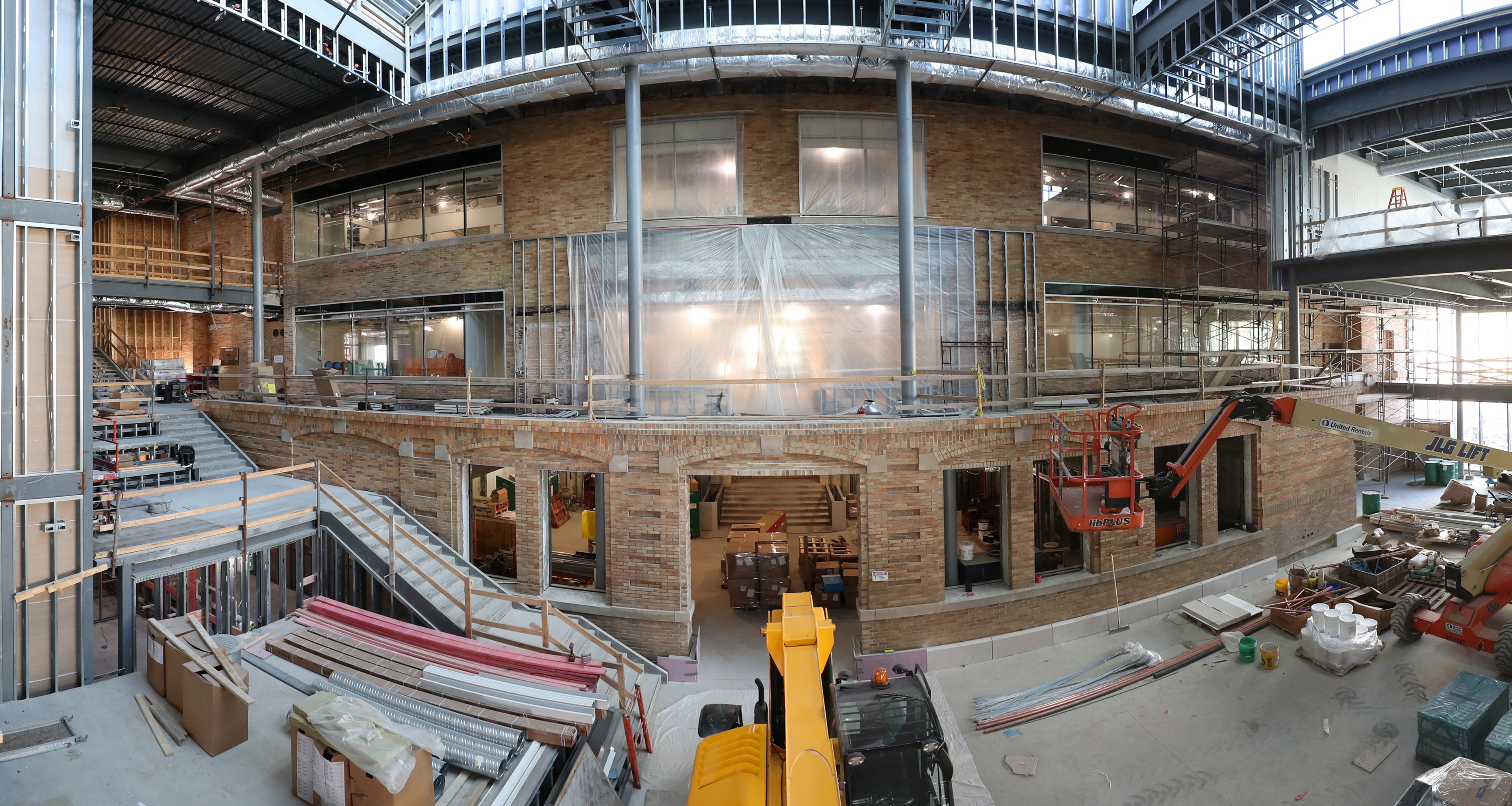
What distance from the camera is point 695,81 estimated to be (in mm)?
14062

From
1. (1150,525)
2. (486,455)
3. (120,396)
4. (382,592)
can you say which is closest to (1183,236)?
(1150,525)

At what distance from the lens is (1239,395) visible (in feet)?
37.4

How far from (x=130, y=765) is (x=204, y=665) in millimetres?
918

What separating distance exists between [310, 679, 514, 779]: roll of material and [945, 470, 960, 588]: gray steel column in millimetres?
8488

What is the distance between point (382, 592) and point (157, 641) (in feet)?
13.8

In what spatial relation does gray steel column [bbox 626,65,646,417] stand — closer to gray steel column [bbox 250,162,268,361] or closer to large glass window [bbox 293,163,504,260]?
large glass window [bbox 293,163,504,260]

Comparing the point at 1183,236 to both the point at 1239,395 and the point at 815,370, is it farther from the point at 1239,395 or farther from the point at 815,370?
the point at 815,370

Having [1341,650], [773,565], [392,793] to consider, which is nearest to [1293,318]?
[1341,650]

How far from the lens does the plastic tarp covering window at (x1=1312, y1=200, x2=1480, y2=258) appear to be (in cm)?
1498

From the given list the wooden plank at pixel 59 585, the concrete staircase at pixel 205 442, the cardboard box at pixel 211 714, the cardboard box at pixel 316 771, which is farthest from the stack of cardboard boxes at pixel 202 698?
the concrete staircase at pixel 205 442

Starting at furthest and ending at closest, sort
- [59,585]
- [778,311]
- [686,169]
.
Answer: [686,169] < [778,311] < [59,585]

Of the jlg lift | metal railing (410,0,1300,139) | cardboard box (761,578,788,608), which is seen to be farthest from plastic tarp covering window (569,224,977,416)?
the jlg lift

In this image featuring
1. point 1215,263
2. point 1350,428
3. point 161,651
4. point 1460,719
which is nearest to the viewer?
point 161,651

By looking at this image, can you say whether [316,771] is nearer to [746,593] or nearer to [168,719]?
[168,719]
